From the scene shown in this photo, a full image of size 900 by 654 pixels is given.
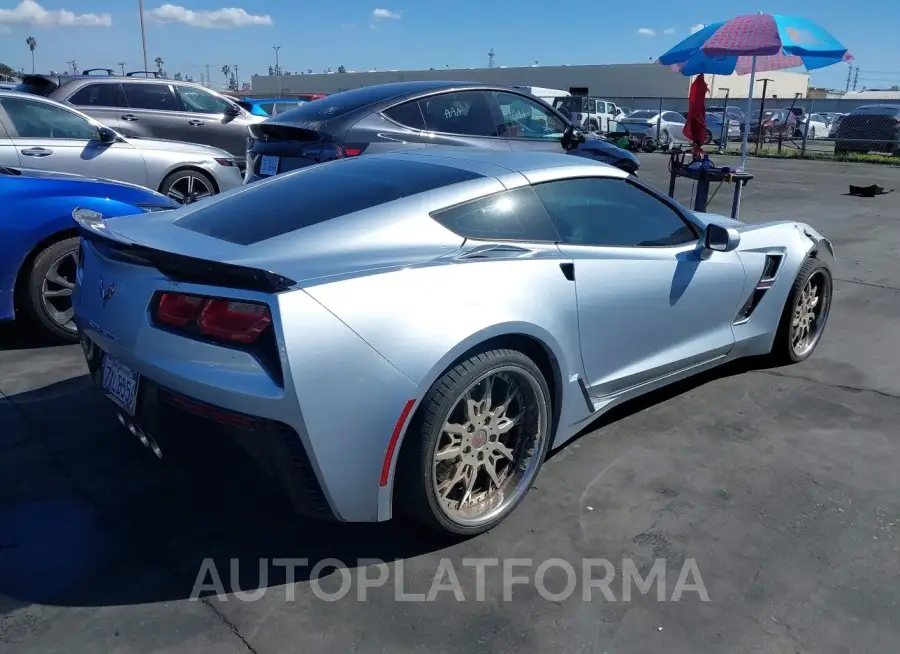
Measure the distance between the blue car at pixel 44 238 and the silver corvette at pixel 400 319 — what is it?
152cm

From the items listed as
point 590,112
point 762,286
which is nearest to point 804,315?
point 762,286

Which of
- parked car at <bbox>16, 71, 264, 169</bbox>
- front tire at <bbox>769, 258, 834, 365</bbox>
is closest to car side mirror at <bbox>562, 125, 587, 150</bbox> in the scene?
front tire at <bbox>769, 258, 834, 365</bbox>

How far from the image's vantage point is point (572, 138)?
8.41 meters

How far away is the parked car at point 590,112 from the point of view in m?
25.9

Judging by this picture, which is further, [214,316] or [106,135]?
[106,135]

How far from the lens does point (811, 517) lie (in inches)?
122

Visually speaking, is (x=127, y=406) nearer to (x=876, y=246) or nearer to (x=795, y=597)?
(x=795, y=597)

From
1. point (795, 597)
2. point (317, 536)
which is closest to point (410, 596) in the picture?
point (317, 536)

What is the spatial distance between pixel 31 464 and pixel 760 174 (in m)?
17.0

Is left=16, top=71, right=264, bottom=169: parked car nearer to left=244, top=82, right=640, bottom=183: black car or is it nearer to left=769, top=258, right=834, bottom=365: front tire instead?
left=244, top=82, right=640, bottom=183: black car

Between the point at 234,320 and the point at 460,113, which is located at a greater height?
the point at 460,113

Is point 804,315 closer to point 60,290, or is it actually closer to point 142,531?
point 142,531

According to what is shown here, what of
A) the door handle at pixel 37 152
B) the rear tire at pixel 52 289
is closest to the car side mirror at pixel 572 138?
the door handle at pixel 37 152

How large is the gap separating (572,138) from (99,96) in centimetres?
618
